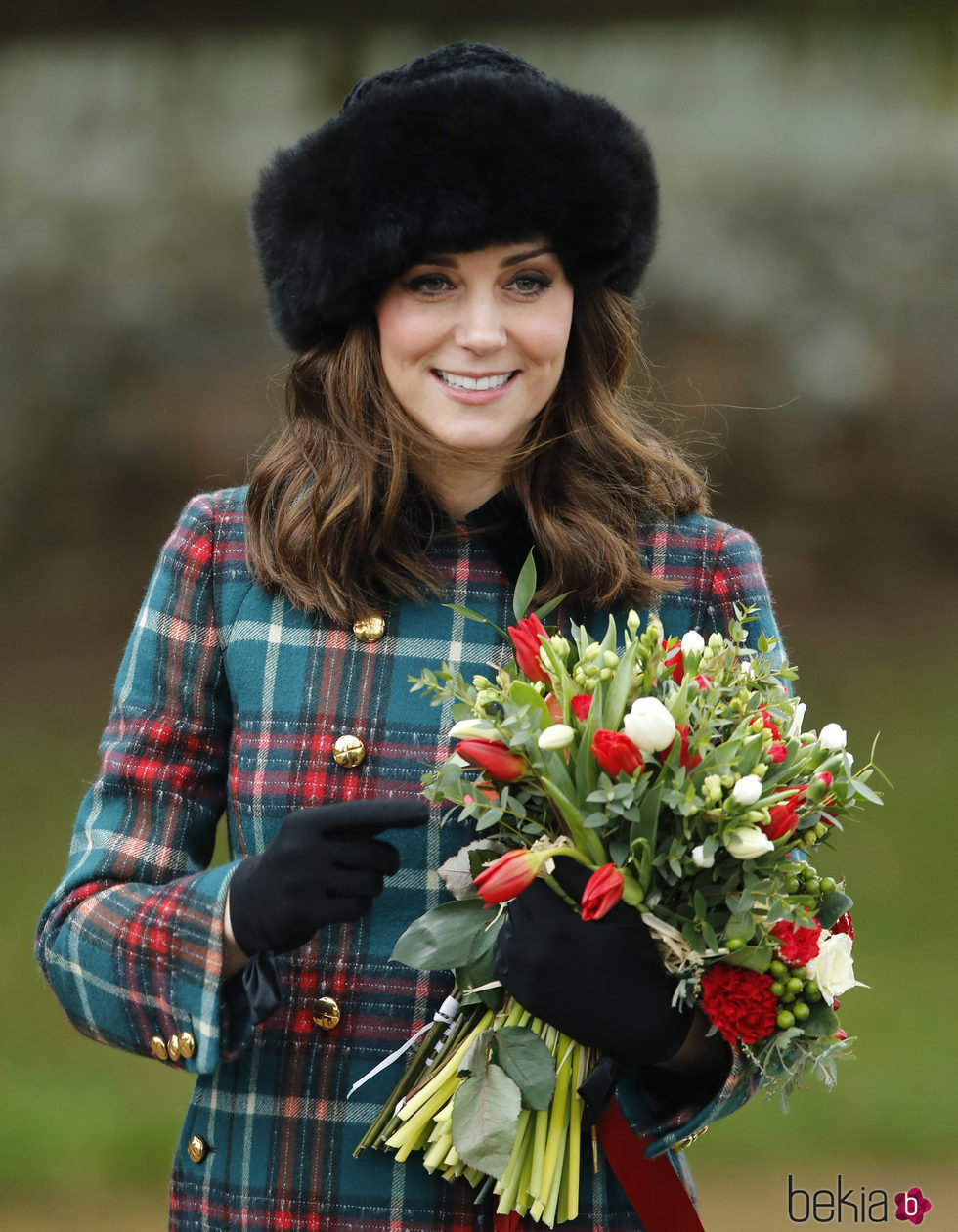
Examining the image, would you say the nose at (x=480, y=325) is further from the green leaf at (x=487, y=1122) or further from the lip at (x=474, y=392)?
the green leaf at (x=487, y=1122)

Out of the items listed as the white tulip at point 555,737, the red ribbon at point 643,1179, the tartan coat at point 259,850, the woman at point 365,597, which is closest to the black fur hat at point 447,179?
the woman at point 365,597

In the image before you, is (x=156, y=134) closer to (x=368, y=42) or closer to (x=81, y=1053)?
(x=368, y=42)

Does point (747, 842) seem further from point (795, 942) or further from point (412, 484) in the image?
point (412, 484)

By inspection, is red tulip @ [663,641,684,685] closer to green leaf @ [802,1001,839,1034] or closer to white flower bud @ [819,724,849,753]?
white flower bud @ [819,724,849,753]

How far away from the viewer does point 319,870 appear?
1261 mm

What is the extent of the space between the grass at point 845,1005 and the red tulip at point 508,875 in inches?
106

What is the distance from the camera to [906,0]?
4332 mm

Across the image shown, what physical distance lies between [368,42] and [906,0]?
1.64 metres

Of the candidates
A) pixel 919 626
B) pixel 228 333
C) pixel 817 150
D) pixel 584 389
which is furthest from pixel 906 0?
pixel 584 389

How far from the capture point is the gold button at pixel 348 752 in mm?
1442

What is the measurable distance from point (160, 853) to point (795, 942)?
25.3 inches

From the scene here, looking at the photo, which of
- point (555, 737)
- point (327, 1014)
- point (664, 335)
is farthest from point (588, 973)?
point (664, 335)

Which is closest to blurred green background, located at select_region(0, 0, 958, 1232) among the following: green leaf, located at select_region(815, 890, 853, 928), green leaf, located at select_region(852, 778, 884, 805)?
green leaf, located at select_region(815, 890, 853, 928)

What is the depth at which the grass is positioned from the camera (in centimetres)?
388
